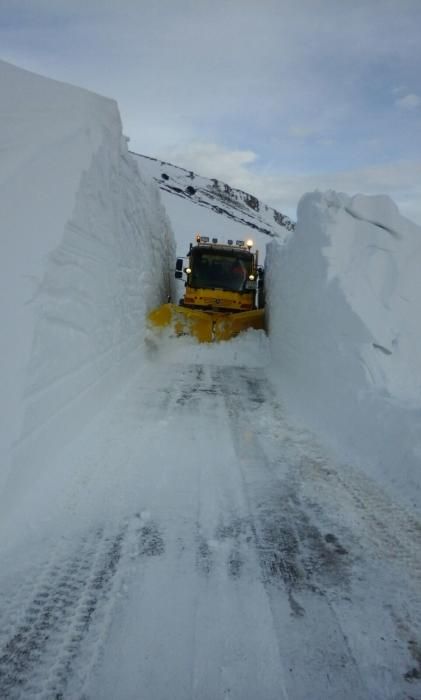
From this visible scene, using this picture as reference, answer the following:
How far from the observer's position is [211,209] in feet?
183

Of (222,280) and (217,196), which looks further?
(217,196)

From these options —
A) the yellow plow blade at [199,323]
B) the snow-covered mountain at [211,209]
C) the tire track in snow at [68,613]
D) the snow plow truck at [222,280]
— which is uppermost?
the snow-covered mountain at [211,209]

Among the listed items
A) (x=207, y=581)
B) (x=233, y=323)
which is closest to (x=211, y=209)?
(x=233, y=323)

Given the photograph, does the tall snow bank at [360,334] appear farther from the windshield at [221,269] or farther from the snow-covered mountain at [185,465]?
the windshield at [221,269]

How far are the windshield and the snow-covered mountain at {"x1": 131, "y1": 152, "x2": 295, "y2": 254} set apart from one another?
22524mm

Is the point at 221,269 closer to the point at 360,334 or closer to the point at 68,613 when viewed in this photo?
the point at 360,334

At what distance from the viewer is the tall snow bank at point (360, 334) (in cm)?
414

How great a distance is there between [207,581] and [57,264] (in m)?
2.95

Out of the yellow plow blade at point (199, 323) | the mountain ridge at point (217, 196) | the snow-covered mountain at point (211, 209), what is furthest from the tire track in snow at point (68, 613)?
the mountain ridge at point (217, 196)

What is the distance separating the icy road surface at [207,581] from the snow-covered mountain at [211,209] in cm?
3204

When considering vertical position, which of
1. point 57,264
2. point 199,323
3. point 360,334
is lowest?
point 199,323

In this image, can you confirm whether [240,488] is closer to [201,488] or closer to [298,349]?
[201,488]

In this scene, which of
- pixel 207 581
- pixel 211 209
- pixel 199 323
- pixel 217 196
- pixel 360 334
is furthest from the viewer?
pixel 217 196

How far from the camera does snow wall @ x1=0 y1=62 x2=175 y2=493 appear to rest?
3246mm
